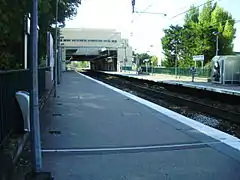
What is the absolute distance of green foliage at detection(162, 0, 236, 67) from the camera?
80.1 metres

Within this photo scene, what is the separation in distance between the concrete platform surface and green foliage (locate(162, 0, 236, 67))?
65.7 m

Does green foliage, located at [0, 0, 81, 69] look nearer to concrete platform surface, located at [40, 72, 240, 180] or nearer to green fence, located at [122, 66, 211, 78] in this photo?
concrete platform surface, located at [40, 72, 240, 180]

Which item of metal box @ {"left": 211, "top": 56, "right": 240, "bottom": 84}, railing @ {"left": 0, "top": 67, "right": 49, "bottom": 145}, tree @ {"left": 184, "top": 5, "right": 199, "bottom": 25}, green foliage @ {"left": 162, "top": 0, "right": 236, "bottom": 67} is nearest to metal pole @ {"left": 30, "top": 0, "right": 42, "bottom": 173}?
railing @ {"left": 0, "top": 67, "right": 49, "bottom": 145}

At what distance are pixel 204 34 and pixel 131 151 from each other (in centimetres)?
7489

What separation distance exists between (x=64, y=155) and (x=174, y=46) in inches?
3592

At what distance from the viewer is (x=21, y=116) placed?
8.69 metres

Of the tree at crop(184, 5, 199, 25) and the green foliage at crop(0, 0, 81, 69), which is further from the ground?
the tree at crop(184, 5, 199, 25)

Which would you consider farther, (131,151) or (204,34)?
(204,34)

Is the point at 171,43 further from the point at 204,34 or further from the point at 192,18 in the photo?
the point at 204,34

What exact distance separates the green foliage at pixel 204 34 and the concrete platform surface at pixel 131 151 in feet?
215

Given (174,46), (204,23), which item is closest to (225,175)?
(204,23)

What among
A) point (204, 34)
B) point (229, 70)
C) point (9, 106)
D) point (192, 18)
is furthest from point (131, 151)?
point (192, 18)

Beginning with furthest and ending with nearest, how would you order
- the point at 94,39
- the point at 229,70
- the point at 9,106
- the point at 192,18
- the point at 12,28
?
1. the point at 94,39
2. the point at 192,18
3. the point at 229,70
4. the point at 12,28
5. the point at 9,106

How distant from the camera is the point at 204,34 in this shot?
8031 cm
